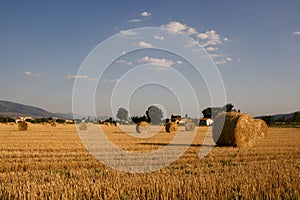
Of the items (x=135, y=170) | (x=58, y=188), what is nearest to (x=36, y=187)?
(x=58, y=188)

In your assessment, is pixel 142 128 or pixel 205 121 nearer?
pixel 142 128

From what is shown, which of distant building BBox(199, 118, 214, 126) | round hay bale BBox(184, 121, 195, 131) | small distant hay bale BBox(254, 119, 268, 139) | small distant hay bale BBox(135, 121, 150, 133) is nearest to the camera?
small distant hay bale BBox(254, 119, 268, 139)

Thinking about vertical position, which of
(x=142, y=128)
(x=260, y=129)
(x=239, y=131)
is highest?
(x=260, y=129)

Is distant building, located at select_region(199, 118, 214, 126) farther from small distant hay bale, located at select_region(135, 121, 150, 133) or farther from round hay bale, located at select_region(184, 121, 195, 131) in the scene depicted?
small distant hay bale, located at select_region(135, 121, 150, 133)

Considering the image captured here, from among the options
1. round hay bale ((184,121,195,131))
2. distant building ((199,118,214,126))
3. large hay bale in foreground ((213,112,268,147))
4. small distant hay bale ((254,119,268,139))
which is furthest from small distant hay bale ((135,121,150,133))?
distant building ((199,118,214,126))

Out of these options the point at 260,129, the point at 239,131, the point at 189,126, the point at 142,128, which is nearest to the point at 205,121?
the point at 189,126

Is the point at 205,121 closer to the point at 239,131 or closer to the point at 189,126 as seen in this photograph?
the point at 189,126

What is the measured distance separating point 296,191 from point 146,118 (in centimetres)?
6594

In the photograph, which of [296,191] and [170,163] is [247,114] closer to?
[170,163]

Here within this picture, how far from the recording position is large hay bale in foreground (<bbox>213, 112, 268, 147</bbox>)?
62.4 feet

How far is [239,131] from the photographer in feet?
62.9

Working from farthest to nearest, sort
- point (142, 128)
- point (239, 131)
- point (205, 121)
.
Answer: point (205, 121) → point (142, 128) → point (239, 131)

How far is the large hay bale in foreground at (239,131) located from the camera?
62.4 ft

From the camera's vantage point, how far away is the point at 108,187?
677cm
